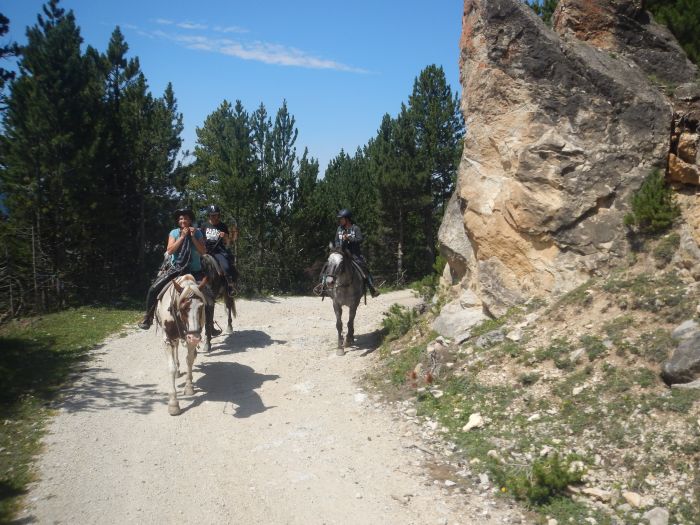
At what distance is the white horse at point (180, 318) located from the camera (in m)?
6.98

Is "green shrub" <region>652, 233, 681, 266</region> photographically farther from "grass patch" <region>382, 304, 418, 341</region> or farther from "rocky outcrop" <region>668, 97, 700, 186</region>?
"grass patch" <region>382, 304, 418, 341</region>

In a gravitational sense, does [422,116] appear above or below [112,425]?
above

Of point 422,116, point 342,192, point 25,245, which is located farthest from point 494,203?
point 342,192

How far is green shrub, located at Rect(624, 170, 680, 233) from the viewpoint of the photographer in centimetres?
712

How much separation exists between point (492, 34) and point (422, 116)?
54.7ft

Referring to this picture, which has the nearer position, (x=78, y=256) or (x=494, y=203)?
(x=494, y=203)

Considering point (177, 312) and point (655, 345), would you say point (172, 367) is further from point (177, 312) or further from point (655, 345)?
point (655, 345)

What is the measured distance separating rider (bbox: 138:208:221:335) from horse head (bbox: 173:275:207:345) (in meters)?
0.53

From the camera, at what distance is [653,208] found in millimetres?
7207

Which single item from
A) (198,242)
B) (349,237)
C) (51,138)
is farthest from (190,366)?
(51,138)

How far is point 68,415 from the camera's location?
284 inches

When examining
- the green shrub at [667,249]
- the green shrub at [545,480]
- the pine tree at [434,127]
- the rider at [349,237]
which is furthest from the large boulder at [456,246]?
the pine tree at [434,127]

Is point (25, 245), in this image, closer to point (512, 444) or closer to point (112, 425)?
point (112, 425)

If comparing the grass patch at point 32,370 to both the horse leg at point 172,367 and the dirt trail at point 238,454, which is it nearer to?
the dirt trail at point 238,454
